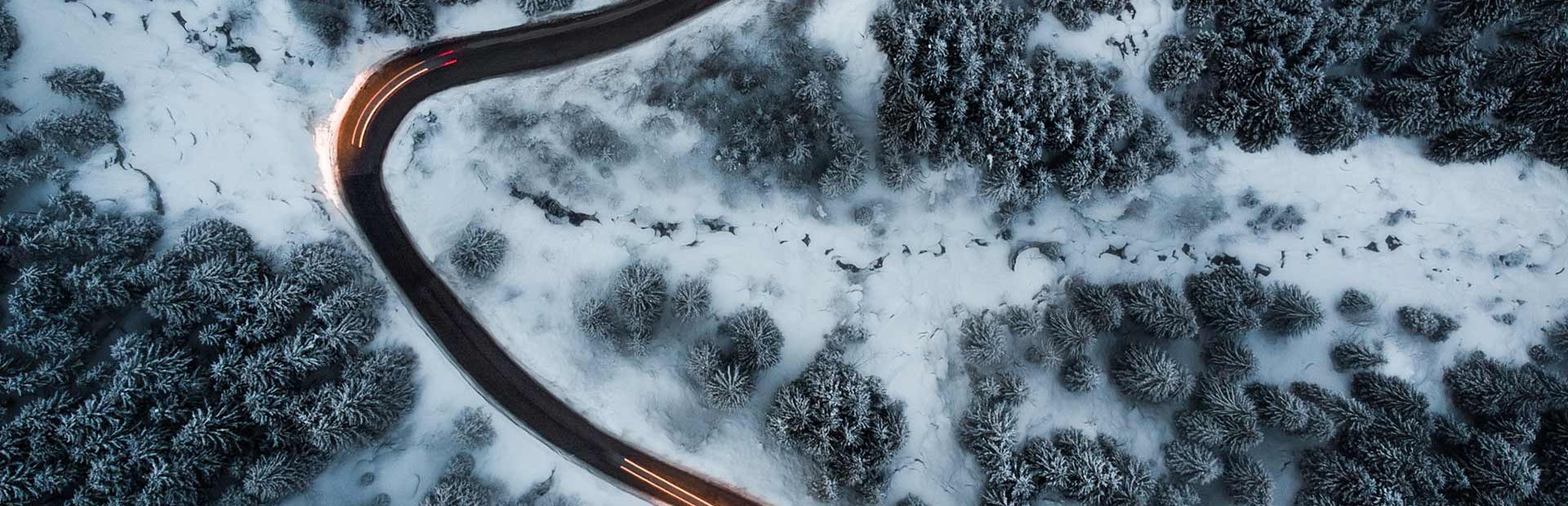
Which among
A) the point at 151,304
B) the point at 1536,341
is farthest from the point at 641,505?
the point at 1536,341

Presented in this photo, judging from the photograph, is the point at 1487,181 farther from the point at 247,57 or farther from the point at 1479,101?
the point at 247,57

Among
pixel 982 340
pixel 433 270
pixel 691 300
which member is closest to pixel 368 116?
pixel 433 270

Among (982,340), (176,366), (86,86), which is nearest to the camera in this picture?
(176,366)

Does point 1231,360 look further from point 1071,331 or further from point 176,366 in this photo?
point 176,366

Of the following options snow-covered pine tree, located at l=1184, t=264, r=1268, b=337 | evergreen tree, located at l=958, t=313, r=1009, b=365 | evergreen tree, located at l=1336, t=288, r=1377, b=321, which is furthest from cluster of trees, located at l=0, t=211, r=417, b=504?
evergreen tree, located at l=1336, t=288, r=1377, b=321

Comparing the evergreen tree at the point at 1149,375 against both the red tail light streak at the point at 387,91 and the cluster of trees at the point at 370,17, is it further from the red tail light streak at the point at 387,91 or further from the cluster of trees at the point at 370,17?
the cluster of trees at the point at 370,17
